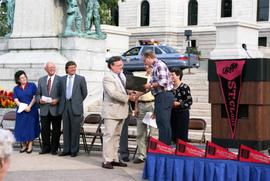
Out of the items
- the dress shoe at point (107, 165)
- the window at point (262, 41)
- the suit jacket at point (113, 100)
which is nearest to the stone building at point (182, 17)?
the window at point (262, 41)

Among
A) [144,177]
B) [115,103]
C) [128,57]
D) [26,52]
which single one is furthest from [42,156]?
[128,57]

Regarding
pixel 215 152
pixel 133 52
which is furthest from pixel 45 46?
pixel 133 52

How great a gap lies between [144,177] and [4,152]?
5.32 metres

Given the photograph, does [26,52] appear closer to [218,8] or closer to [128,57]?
[128,57]

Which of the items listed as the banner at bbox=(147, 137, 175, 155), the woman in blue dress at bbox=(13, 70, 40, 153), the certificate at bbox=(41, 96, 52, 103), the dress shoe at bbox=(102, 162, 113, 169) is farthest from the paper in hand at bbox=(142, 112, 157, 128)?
the woman in blue dress at bbox=(13, 70, 40, 153)

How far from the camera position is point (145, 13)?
70438 millimetres

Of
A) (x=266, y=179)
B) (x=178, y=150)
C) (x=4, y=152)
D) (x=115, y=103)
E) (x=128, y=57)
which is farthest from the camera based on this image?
(x=128, y=57)

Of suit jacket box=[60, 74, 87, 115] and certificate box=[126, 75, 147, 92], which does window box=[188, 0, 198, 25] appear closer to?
suit jacket box=[60, 74, 87, 115]

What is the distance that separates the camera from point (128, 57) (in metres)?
32.4

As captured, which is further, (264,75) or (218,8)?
(218,8)

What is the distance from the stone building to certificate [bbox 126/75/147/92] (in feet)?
172

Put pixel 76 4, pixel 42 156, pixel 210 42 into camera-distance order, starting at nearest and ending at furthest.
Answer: pixel 42 156, pixel 76 4, pixel 210 42

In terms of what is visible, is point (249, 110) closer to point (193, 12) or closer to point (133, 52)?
point (133, 52)

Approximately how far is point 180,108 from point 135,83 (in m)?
0.83
